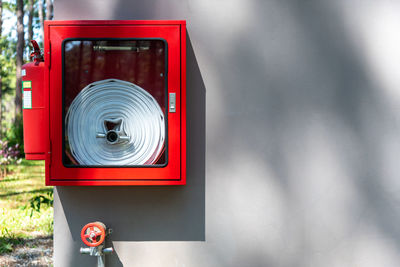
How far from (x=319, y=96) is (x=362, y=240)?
3.05 feet

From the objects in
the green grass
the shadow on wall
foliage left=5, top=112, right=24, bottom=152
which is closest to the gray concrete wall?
the shadow on wall

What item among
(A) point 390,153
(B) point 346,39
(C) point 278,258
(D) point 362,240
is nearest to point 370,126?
(A) point 390,153

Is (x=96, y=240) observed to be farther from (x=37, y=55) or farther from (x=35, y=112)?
(x=37, y=55)

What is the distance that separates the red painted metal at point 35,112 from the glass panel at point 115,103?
197 mm

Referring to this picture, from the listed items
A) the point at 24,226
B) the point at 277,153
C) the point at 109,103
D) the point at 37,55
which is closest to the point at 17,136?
the point at 24,226

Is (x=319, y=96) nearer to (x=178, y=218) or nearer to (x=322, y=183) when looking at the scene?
(x=322, y=183)

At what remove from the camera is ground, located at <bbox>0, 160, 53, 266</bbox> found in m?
3.81

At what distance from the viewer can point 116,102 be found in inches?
92.2

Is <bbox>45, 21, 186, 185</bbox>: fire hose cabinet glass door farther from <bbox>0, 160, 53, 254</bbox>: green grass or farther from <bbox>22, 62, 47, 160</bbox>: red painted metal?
<bbox>0, 160, 53, 254</bbox>: green grass

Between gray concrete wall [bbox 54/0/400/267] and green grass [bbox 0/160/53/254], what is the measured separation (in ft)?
7.34

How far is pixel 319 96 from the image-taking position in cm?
248

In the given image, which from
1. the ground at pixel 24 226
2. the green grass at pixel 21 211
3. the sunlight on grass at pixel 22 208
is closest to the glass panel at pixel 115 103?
the ground at pixel 24 226

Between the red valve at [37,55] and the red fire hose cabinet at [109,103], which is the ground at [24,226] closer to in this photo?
the red fire hose cabinet at [109,103]

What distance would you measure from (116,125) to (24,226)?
3.01 m
